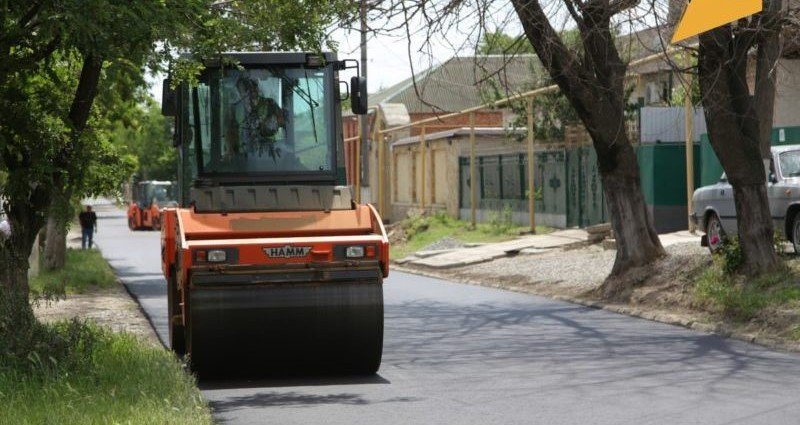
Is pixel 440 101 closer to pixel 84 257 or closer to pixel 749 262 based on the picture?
pixel 84 257

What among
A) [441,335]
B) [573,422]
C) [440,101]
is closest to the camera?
[573,422]

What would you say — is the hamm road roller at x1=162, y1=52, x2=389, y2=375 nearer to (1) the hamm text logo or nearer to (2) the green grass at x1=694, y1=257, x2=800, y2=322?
(1) the hamm text logo

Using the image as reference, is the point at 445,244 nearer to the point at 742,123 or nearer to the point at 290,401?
the point at 742,123

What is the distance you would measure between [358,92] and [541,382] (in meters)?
3.10

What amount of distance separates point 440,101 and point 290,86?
5826cm

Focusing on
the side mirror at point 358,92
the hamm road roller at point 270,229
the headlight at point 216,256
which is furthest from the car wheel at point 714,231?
the headlight at point 216,256

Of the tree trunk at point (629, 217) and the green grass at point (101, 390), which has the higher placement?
the tree trunk at point (629, 217)

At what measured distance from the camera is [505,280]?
26.8 metres

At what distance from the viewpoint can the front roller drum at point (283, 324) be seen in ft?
40.8

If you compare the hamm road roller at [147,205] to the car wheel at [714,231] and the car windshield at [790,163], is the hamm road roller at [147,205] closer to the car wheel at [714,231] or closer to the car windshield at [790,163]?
the car wheel at [714,231]

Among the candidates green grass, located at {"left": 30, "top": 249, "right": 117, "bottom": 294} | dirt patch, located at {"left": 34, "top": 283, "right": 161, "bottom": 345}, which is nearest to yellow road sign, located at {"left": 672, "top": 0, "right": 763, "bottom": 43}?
dirt patch, located at {"left": 34, "top": 283, "right": 161, "bottom": 345}

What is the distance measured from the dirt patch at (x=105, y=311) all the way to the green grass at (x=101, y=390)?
417 centimetres

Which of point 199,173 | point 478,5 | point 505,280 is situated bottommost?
point 505,280

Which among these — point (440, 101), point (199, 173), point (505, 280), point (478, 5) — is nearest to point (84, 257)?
point (505, 280)
